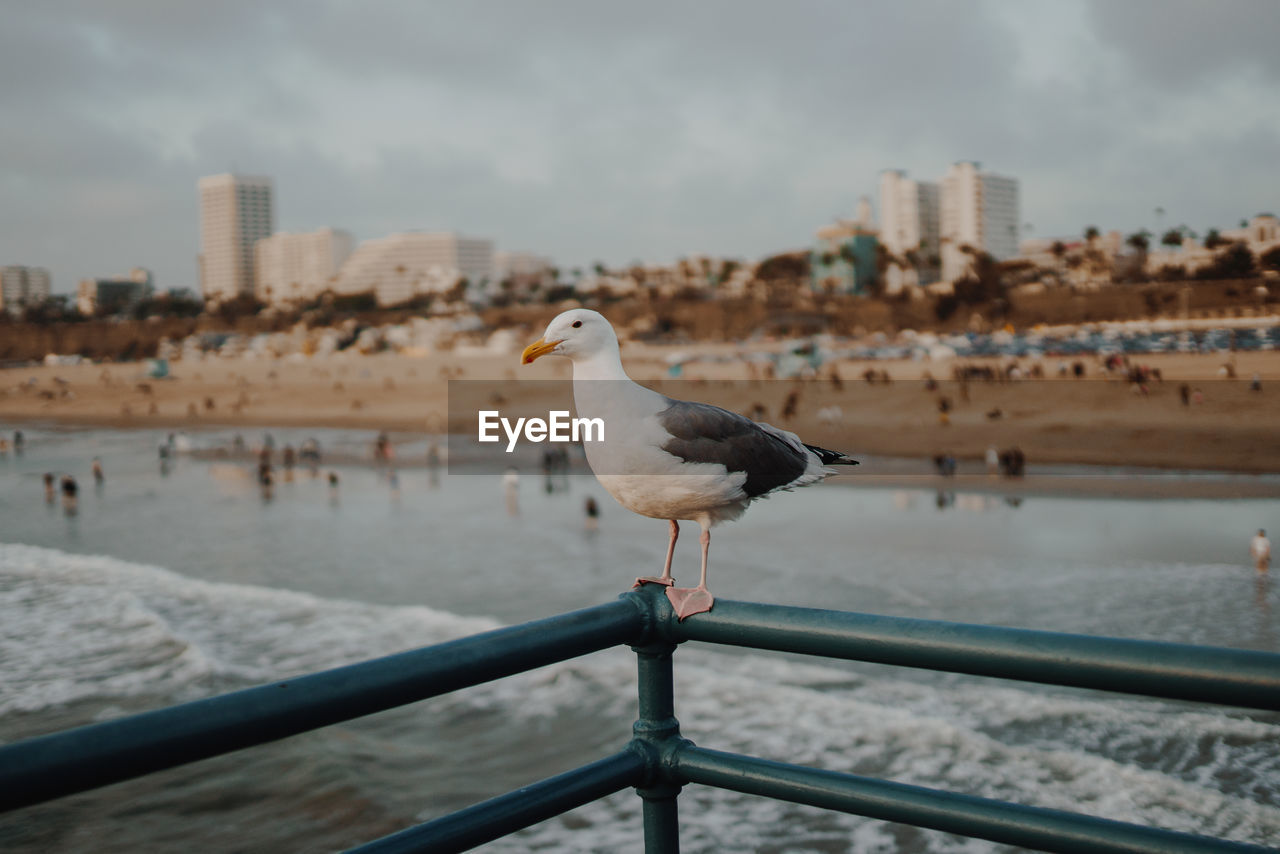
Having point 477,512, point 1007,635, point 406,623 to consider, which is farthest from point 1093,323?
point 1007,635

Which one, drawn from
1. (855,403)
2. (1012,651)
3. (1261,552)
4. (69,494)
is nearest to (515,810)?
(1012,651)

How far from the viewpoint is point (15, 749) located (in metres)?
1.03

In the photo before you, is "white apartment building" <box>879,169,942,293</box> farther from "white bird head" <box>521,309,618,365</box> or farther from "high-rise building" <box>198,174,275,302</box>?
"white bird head" <box>521,309,618,365</box>

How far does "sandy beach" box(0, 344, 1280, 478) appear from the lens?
28.0 metres

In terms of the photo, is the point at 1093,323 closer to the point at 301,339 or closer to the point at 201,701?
the point at 201,701

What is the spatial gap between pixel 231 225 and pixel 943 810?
206 m

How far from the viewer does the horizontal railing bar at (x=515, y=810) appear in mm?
1376

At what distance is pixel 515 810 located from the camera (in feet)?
5.05

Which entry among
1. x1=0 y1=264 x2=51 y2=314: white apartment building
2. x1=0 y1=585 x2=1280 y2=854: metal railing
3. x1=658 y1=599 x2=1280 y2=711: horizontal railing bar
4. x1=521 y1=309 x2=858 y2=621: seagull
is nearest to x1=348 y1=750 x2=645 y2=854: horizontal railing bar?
x1=0 y1=585 x2=1280 y2=854: metal railing

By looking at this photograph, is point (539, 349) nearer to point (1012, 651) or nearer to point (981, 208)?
point (1012, 651)

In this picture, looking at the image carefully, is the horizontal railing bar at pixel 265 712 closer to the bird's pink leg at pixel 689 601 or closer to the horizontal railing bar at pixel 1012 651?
the bird's pink leg at pixel 689 601

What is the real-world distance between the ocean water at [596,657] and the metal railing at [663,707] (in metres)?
5.70

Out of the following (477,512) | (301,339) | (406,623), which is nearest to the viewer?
(406,623)

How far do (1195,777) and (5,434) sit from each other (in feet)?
170
